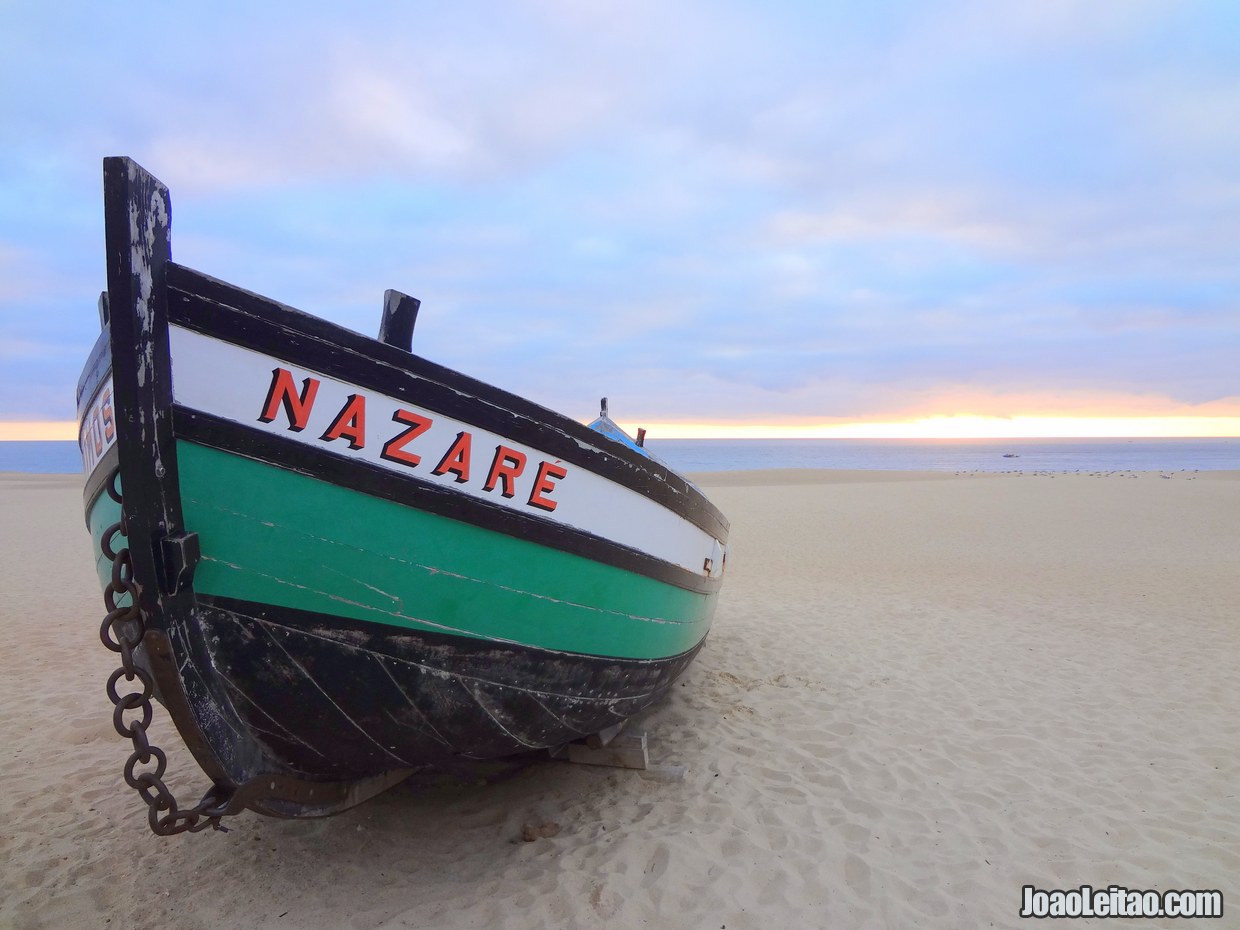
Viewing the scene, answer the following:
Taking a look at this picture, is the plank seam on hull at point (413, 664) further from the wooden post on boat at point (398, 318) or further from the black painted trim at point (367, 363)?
the wooden post on boat at point (398, 318)

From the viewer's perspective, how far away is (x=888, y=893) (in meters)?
3.16

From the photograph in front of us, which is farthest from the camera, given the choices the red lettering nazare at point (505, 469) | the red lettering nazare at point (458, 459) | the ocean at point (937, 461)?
the ocean at point (937, 461)

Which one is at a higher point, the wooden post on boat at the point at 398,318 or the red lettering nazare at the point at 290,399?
the wooden post on boat at the point at 398,318

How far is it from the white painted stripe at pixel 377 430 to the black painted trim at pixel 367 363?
0.03 metres

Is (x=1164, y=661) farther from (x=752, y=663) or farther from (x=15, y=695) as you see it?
(x=15, y=695)

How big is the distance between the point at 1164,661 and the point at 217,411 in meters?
8.08

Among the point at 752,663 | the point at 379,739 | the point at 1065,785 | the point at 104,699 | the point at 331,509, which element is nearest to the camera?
the point at 331,509

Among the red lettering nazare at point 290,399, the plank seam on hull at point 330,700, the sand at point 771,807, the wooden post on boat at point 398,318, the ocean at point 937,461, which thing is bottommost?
the sand at point 771,807

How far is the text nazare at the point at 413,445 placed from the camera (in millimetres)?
2312

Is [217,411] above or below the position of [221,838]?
above

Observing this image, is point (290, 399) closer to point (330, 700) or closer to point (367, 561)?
point (367, 561)

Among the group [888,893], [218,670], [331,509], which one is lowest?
[888,893]

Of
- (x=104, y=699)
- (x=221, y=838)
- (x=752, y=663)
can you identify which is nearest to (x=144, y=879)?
(x=221, y=838)

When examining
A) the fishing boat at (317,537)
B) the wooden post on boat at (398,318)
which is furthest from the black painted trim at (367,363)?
the wooden post on boat at (398,318)
